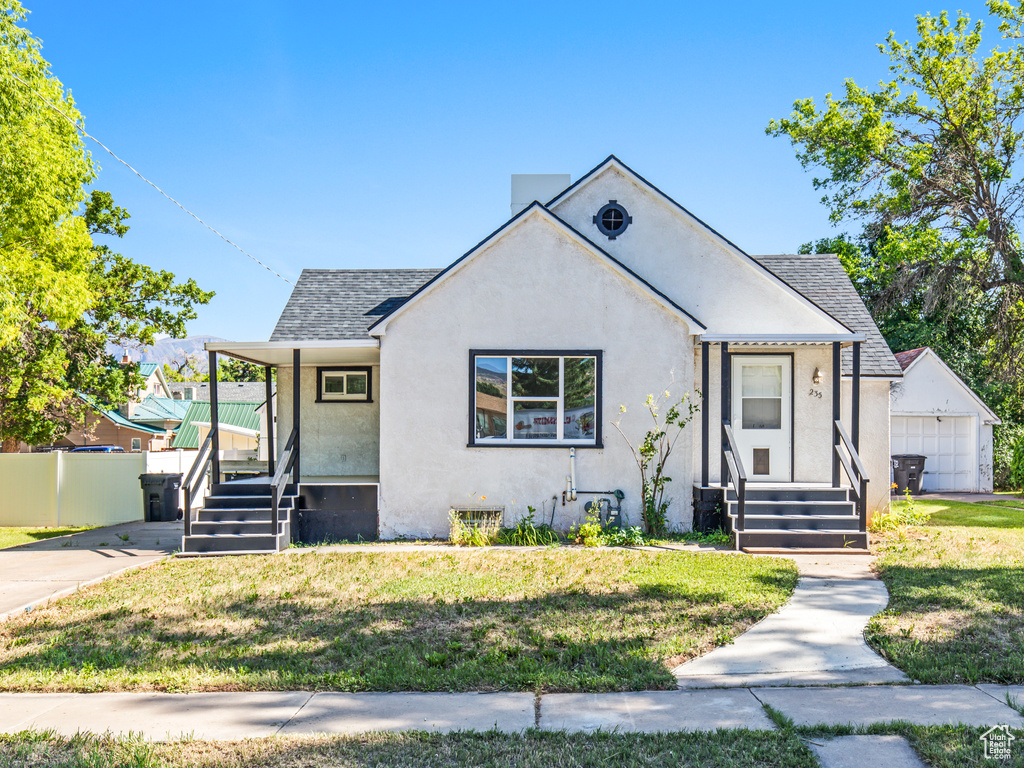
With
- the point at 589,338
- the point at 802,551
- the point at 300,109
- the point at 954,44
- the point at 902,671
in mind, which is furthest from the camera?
the point at 954,44

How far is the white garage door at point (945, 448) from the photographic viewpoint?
20969mm

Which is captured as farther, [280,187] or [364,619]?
[280,187]

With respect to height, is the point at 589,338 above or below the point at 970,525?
above

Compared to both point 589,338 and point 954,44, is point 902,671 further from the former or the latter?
point 954,44

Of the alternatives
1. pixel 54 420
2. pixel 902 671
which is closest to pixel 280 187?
pixel 54 420

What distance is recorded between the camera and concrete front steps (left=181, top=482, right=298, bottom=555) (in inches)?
444

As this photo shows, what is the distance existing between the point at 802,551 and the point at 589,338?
4.64 m

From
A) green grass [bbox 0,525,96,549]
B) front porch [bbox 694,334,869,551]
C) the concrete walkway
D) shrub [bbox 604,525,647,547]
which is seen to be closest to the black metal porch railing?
front porch [bbox 694,334,869,551]

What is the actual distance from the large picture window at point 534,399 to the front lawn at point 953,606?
493cm

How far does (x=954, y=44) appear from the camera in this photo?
22.4 m

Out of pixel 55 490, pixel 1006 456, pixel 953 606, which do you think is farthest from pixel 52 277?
pixel 1006 456

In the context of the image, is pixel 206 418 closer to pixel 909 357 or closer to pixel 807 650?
pixel 909 357

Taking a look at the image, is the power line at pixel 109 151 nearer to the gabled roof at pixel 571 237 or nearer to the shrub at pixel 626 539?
the gabled roof at pixel 571 237

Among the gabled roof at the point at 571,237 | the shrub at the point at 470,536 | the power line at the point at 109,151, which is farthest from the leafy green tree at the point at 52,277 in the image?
the shrub at the point at 470,536
